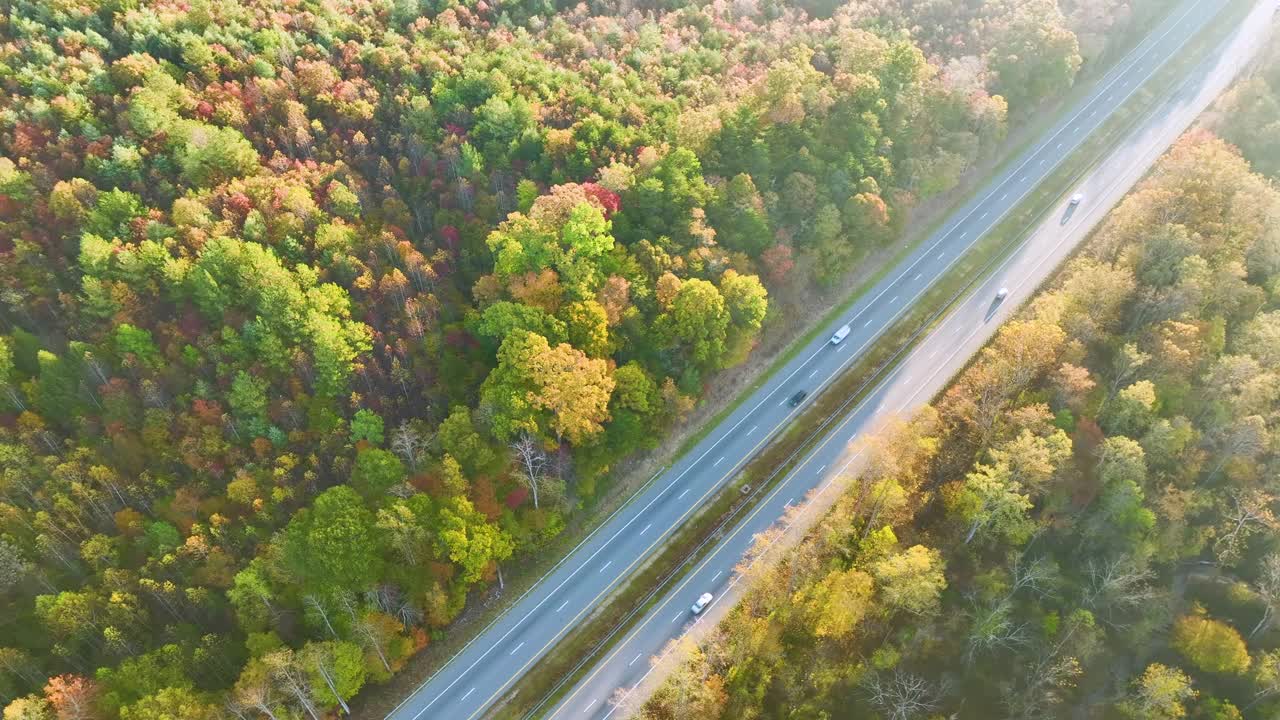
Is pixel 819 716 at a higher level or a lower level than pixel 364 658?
lower

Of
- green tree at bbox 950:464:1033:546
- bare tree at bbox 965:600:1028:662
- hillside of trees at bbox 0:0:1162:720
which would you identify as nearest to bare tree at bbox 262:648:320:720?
hillside of trees at bbox 0:0:1162:720

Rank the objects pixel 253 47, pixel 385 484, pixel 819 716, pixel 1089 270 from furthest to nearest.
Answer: pixel 253 47 < pixel 1089 270 < pixel 385 484 < pixel 819 716

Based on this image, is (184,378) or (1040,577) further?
(184,378)

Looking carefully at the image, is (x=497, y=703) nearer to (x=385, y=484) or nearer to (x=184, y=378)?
(x=385, y=484)

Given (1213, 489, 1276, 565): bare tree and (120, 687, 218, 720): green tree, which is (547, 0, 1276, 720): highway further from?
(1213, 489, 1276, 565): bare tree

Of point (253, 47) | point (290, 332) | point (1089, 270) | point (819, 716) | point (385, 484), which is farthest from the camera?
point (253, 47)

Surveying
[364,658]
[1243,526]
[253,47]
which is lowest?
[1243,526]

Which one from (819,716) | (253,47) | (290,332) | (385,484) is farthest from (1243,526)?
(253,47)
